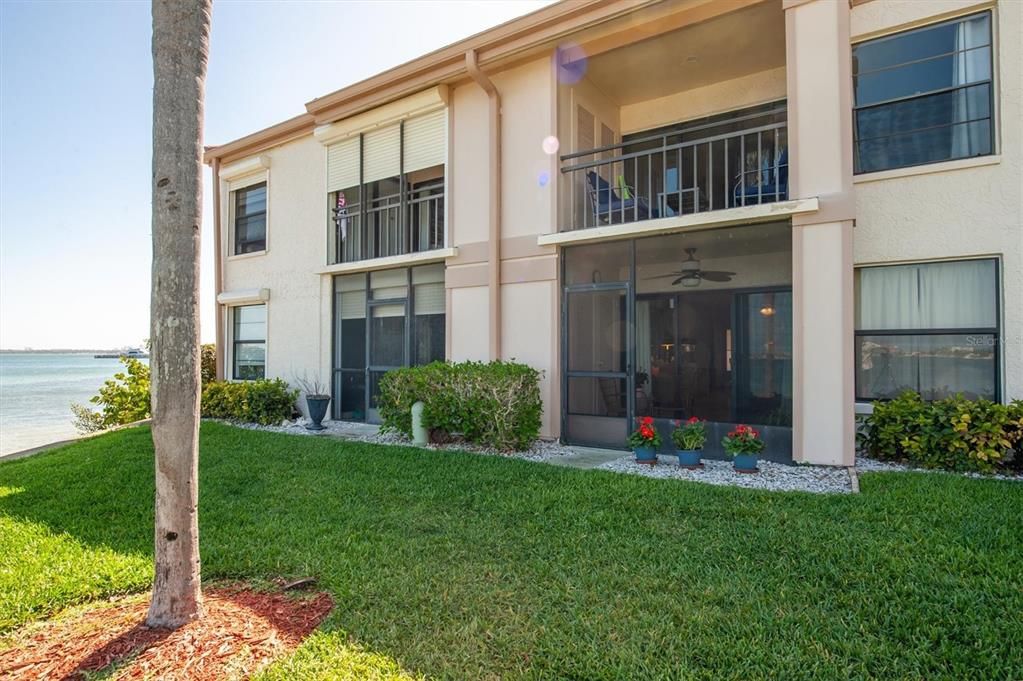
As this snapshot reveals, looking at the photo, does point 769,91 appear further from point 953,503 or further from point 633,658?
point 633,658

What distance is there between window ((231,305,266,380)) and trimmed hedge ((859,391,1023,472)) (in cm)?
1196

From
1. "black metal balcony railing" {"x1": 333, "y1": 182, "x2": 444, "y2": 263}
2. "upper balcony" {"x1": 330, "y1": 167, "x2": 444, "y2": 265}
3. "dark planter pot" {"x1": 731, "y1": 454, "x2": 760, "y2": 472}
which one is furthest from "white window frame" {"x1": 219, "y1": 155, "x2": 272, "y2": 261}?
"dark planter pot" {"x1": 731, "y1": 454, "x2": 760, "y2": 472}

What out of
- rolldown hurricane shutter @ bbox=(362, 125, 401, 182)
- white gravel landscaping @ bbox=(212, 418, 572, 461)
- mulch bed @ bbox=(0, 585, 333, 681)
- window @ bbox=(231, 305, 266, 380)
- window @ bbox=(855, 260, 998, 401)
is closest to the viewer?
mulch bed @ bbox=(0, 585, 333, 681)

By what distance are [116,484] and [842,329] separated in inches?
333

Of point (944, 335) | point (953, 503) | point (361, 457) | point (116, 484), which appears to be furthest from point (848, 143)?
point (116, 484)

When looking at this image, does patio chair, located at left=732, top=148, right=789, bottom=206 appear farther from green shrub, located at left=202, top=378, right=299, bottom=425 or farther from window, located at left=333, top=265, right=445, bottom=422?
green shrub, located at left=202, top=378, right=299, bottom=425

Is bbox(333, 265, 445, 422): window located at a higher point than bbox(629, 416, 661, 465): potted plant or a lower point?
higher

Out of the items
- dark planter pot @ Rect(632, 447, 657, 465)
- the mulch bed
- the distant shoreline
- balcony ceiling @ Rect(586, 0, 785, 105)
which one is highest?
balcony ceiling @ Rect(586, 0, 785, 105)

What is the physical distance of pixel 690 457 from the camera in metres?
6.68

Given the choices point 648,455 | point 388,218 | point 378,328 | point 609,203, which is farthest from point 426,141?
point 648,455

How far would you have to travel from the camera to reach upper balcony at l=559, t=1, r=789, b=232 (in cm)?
801

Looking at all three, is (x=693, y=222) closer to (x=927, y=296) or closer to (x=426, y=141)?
(x=927, y=296)

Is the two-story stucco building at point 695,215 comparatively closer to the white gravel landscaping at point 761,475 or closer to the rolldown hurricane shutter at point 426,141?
the rolldown hurricane shutter at point 426,141

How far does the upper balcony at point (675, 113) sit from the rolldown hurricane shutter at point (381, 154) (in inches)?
139
